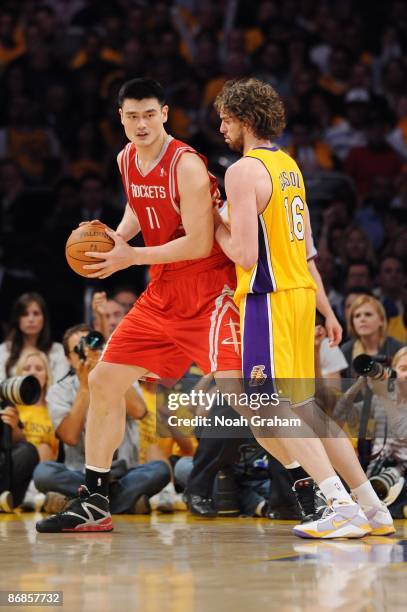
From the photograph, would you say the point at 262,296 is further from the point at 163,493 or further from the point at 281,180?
the point at 163,493

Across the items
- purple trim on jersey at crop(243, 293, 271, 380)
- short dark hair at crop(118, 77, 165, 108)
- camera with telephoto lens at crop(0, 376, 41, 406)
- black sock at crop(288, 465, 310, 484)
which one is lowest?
black sock at crop(288, 465, 310, 484)

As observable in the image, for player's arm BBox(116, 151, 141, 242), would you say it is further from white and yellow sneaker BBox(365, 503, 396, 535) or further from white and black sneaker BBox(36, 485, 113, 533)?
white and yellow sneaker BBox(365, 503, 396, 535)

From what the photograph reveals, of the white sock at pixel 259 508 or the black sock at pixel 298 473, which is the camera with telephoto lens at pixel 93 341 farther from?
the black sock at pixel 298 473

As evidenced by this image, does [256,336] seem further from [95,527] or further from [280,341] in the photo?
[95,527]

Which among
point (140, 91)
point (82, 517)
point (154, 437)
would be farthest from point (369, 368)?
point (154, 437)

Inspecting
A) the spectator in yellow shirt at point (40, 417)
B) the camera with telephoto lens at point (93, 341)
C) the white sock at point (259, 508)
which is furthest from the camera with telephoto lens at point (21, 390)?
the white sock at point (259, 508)

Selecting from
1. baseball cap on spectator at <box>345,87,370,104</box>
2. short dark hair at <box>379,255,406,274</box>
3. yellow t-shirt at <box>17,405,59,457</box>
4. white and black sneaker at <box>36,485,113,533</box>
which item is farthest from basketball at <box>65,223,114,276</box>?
baseball cap on spectator at <box>345,87,370,104</box>

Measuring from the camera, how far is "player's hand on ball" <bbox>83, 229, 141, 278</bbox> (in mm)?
4891

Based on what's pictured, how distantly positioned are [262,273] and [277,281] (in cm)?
7

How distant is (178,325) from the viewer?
17.1 feet

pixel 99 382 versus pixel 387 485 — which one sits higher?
pixel 99 382

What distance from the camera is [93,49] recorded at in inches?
460

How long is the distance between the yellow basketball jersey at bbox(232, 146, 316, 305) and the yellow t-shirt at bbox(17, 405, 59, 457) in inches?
106

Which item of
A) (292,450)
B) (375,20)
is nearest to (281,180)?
(292,450)
